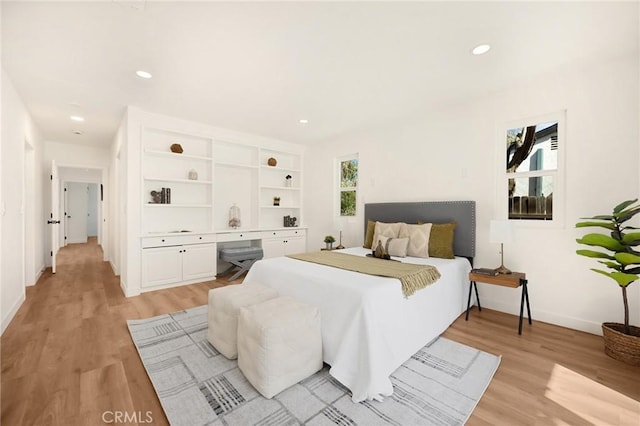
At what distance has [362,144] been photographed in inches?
188

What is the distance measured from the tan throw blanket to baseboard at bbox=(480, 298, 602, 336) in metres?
1.22

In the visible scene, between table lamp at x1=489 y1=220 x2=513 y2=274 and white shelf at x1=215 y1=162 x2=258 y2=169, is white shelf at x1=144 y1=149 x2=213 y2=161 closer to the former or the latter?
white shelf at x1=215 y1=162 x2=258 y2=169

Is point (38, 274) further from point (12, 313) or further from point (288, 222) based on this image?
point (288, 222)

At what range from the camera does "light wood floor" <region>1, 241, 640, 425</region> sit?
1587 mm

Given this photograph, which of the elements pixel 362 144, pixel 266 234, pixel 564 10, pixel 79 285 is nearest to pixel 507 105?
pixel 564 10

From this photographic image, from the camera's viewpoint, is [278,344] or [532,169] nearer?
[278,344]

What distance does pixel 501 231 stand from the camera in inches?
110

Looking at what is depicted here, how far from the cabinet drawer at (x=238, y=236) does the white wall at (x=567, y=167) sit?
268 centimetres

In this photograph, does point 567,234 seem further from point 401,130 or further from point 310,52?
point 310,52

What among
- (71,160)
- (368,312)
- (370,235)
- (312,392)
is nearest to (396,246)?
(370,235)

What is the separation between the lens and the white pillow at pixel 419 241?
3264 mm

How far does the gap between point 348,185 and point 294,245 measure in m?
1.70

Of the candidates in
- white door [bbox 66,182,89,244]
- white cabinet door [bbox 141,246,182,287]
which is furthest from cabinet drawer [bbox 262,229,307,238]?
white door [bbox 66,182,89,244]

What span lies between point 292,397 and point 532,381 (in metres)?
1.65
